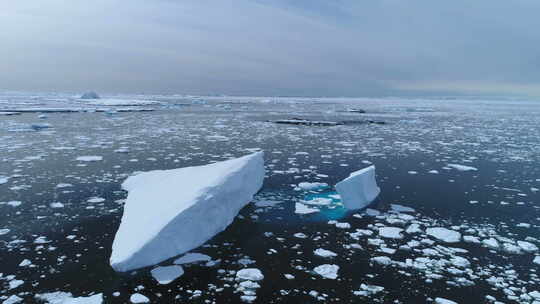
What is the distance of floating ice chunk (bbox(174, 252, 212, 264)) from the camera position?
425cm

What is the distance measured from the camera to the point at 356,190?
6.32m

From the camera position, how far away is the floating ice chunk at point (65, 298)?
11.0ft

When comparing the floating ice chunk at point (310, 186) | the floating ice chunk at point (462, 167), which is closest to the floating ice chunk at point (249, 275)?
the floating ice chunk at point (310, 186)

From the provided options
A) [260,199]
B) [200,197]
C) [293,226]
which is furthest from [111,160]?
[293,226]

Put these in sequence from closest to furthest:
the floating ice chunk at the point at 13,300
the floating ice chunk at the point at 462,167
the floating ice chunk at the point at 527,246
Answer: the floating ice chunk at the point at 13,300 < the floating ice chunk at the point at 527,246 < the floating ice chunk at the point at 462,167

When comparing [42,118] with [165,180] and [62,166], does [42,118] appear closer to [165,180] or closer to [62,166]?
[62,166]

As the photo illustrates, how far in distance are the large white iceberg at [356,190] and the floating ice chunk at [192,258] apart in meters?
2.83

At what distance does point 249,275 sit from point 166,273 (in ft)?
3.21

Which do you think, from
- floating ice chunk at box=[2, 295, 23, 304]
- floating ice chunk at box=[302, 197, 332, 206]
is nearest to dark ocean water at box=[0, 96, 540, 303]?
floating ice chunk at box=[2, 295, 23, 304]

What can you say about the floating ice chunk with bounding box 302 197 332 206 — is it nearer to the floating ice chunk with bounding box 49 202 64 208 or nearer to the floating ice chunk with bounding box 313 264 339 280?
the floating ice chunk with bounding box 313 264 339 280

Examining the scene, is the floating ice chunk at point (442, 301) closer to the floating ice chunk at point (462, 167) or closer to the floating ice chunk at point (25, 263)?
the floating ice chunk at point (25, 263)

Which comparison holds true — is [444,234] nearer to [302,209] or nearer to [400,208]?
[400,208]

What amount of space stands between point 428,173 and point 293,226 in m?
5.54

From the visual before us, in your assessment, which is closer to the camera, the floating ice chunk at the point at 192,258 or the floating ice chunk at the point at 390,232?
the floating ice chunk at the point at 192,258
